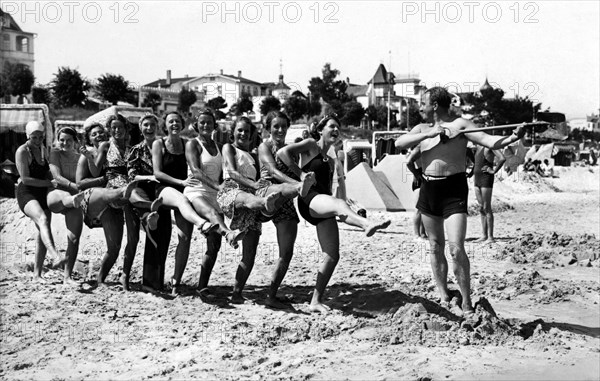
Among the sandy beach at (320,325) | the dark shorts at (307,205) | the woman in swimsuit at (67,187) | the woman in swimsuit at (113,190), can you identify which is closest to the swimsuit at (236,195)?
the dark shorts at (307,205)

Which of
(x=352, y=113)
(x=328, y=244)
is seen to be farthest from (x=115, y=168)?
(x=352, y=113)


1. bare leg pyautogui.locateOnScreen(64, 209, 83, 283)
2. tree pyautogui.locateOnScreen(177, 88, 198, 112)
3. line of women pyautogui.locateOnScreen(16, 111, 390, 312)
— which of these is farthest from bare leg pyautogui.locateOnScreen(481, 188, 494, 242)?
tree pyautogui.locateOnScreen(177, 88, 198, 112)

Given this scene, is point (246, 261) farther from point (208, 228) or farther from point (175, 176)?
point (175, 176)

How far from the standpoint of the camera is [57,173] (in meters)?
7.46

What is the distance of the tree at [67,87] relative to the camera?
59.1 meters

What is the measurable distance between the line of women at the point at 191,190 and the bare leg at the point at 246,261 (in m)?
0.01

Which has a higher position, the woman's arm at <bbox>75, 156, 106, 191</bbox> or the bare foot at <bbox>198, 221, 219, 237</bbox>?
the woman's arm at <bbox>75, 156, 106, 191</bbox>

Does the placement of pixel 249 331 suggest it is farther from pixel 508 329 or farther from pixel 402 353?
pixel 508 329

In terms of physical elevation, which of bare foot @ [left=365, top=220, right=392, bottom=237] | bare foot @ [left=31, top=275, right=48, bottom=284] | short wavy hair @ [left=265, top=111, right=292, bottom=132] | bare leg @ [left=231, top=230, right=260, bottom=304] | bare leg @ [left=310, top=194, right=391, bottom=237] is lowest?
bare foot @ [left=31, top=275, right=48, bottom=284]

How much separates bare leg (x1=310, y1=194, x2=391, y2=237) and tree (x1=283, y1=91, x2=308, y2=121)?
58.9 metres

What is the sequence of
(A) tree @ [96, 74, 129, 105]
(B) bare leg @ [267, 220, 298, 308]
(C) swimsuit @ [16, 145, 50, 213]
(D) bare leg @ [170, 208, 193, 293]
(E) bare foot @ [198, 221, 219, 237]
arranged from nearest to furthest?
(E) bare foot @ [198, 221, 219, 237] < (B) bare leg @ [267, 220, 298, 308] < (D) bare leg @ [170, 208, 193, 293] < (C) swimsuit @ [16, 145, 50, 213] < (A) tree @ [96, 74, 129, 105]

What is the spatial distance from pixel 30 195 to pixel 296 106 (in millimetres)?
59026

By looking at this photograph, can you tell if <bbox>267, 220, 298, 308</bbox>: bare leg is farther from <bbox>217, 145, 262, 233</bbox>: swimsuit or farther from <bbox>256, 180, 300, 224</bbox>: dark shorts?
<bbox>217, 145, 262, 233</bbox>: swimsuit

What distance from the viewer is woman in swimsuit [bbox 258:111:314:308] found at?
6.21 m
